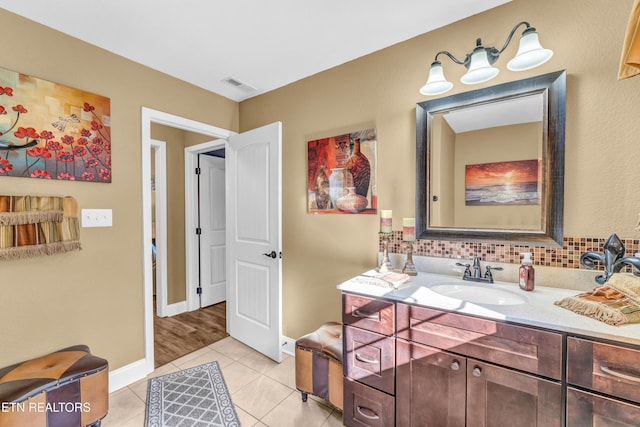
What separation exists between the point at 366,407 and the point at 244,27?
7.96 feet

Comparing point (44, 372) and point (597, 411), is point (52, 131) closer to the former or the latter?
point (44, 372)

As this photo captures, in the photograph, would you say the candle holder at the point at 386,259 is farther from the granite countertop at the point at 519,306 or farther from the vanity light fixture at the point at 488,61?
the vanity light fixture at the point at 488,61

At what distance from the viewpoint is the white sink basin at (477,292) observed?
1.49 m

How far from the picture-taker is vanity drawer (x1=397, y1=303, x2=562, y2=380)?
3.54 ft

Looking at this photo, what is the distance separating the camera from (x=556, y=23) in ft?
4.89

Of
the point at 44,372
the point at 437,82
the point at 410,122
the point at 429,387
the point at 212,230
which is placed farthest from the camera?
the point at 212,230

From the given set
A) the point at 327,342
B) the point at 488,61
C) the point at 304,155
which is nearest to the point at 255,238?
the point at 304,155

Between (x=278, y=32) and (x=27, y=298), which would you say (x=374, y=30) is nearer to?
(x=278, y=32)

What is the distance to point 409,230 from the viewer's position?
1.82 metres

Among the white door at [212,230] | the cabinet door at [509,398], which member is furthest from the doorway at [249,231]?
the cabinet door at [509,398]

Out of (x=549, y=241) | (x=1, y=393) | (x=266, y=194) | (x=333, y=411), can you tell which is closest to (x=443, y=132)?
(x=549, y=241)

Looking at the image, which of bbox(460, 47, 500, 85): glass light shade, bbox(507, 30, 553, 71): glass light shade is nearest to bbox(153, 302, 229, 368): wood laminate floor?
bbox(460, 47, 500, 85): glass light shade

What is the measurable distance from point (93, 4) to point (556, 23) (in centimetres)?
258

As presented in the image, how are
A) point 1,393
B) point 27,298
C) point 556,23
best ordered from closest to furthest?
point 1,393 → point 556,23 → point 27,298
